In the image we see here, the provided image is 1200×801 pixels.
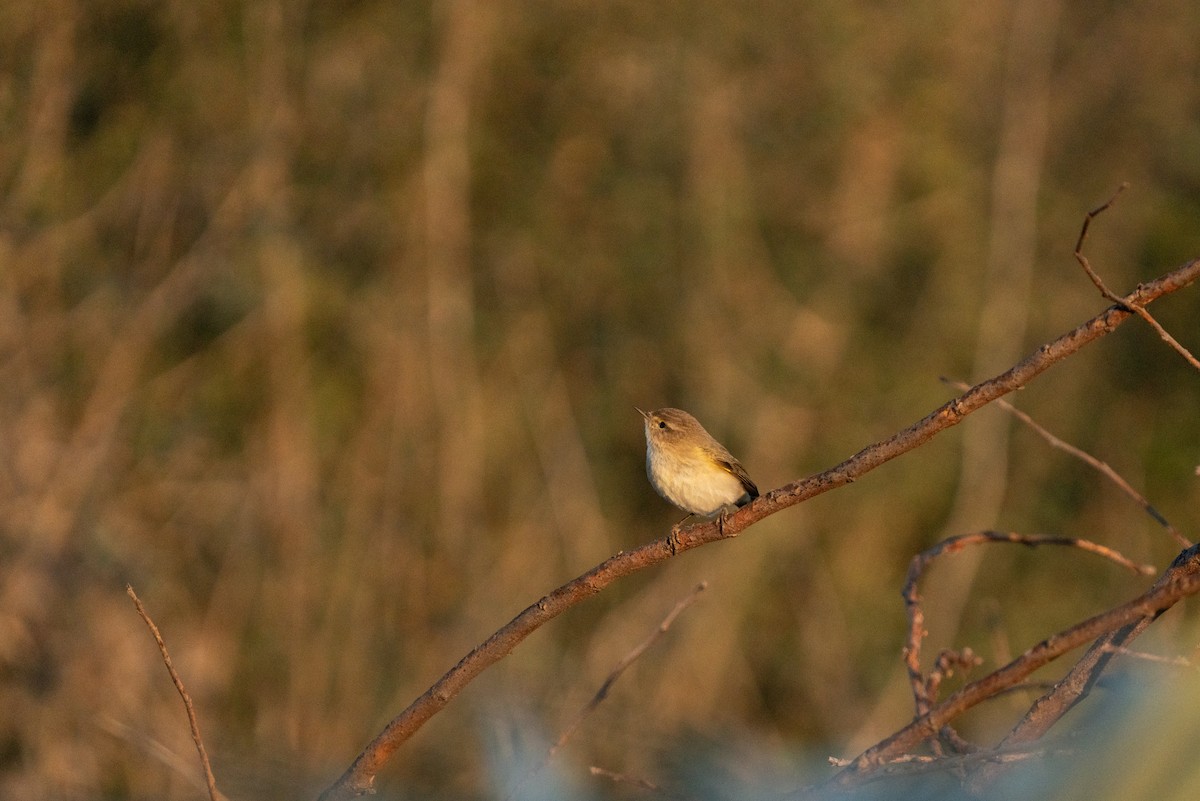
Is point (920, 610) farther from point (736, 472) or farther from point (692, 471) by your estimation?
point (736, 472)

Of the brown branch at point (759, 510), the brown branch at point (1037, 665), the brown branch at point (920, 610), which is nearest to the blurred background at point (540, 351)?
the brown branch at point (920, 610)

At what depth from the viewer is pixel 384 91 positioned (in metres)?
8.01

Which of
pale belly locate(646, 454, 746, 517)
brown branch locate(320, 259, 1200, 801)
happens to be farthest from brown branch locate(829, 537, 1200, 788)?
pale belly locate(646, 454, 746, 517)

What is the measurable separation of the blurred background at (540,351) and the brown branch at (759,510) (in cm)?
331

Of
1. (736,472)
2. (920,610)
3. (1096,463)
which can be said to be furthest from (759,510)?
(736,472)

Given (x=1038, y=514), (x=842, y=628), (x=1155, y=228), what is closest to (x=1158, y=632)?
(x=842, y=628)

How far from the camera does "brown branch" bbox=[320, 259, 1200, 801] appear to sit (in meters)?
1.80

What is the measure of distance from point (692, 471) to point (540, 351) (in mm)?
4283

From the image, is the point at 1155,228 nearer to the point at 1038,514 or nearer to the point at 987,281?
the point at 987,281

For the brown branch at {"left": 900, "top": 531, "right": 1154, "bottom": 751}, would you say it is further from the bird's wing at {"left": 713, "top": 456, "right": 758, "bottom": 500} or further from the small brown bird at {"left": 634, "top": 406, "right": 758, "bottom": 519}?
the bird's wing at {"left": 713, "top": 456, "right": 758, "bottom": 500}

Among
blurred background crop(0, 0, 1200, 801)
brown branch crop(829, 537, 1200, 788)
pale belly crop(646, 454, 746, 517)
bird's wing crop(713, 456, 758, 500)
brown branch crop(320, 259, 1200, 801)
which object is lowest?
brown branch crop(829, 537, 1200, 788)

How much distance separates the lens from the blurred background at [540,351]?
22.2ft

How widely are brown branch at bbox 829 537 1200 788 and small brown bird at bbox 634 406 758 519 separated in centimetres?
264

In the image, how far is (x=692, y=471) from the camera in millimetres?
Result: 4441
